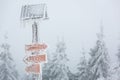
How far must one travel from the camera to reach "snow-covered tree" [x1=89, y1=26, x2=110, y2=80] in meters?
3.06

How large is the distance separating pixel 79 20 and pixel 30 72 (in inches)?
25.2

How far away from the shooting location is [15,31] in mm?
3379

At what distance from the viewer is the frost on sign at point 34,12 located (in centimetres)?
328

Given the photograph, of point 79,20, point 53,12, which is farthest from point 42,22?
point 79,20

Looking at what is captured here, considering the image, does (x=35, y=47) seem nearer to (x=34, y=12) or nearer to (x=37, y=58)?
(x=37, y=58)

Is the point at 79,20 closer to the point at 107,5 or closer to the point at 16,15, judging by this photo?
the point at 107,5

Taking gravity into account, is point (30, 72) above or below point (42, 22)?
below

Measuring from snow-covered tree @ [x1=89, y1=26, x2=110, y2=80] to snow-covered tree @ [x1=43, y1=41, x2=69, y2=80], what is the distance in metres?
0.24

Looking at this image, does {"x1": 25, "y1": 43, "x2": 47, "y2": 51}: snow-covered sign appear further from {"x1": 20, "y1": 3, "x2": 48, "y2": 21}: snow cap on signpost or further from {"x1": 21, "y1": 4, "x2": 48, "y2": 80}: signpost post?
{"x1": 20, "y1": 3, "x2": 48, "y2": 21}: snow cap on signpost

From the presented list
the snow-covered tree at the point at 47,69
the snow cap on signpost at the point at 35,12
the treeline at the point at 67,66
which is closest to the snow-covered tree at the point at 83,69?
the treeline at the point at 67,66

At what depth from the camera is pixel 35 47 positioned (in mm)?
3248

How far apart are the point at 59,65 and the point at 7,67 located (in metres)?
0.51

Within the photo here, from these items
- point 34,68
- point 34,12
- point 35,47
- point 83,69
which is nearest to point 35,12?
point 34,12

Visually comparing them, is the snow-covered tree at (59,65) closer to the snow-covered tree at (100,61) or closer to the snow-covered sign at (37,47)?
the snow-covered sign at (37,47)
